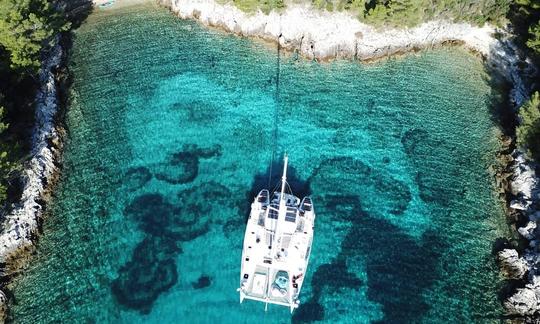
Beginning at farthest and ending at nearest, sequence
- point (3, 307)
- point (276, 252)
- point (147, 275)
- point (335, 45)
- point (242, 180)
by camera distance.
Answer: point (335, 45) → point (242, 180) → point (147, 275) → point (276, 252) → point (3, 307)

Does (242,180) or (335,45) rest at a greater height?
(335,45)

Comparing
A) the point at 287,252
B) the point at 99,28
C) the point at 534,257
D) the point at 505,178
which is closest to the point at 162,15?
the point at 99,28

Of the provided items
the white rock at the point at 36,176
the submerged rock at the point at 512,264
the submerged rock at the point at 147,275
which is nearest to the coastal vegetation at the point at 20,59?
the white rock at the point at 36,176

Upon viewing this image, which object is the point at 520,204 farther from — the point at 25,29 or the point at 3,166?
the point at 25,29

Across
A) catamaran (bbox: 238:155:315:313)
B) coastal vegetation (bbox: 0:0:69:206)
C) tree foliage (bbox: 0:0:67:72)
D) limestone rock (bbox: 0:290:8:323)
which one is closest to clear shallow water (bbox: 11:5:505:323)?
limestone rock (bbox: 0:290:8:323)

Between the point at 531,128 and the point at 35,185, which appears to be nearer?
the point at 35,185

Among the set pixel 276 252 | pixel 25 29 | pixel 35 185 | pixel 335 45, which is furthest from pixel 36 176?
pixel 335 45

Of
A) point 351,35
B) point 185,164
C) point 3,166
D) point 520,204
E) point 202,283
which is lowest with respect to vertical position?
point 202,283
